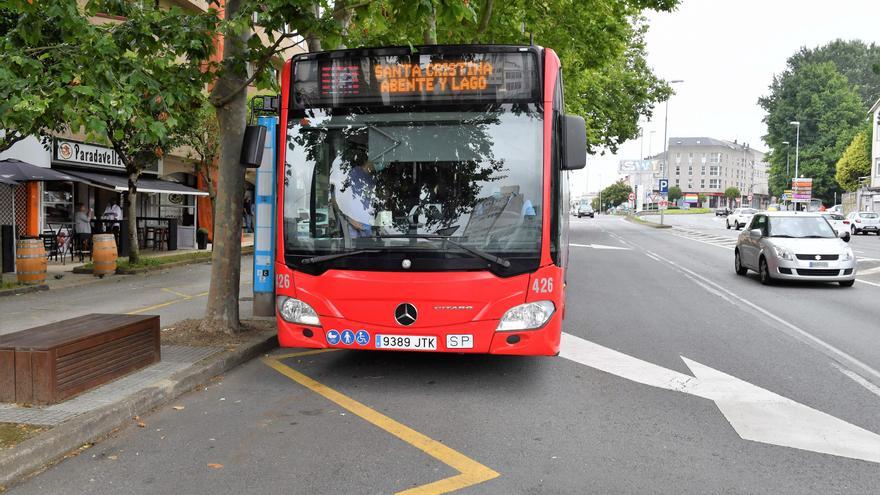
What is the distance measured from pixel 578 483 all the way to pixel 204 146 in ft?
61.7

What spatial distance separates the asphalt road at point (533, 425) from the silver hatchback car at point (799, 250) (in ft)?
18.1

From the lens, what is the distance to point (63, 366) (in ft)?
16.4

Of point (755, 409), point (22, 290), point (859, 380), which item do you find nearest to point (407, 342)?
point (755, 409)

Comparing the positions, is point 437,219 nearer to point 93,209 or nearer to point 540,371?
point 540,371

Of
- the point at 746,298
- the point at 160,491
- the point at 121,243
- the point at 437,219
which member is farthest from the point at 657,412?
the point at 121,243

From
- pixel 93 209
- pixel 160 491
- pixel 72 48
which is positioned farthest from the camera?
pixel 93 209

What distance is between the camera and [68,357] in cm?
508

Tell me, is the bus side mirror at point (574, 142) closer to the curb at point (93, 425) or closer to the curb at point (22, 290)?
the curb at point (93, 425)

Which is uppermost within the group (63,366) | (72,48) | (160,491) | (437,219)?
(72,48)

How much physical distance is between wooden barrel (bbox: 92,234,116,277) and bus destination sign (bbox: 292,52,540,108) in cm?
1097

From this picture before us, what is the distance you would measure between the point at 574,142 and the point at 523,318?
1589 mm

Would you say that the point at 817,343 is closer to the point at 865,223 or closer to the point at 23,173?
the point at 23,173

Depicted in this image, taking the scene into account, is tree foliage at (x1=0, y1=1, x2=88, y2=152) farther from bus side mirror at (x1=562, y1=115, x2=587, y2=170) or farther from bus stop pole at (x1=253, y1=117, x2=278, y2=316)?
bus side mirror at (x1=562, y1=115, x2=587, y2=170)

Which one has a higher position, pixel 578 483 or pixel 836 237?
pixel 836 237
